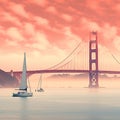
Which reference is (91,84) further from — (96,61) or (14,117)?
(14,117)

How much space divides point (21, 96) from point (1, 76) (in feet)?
310

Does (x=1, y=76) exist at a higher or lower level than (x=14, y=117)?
higher

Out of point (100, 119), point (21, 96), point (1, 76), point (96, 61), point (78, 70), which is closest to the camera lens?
point (100, 119)

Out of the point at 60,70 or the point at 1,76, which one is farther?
the point at 1,76

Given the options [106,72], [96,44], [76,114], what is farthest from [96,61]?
[76,114]

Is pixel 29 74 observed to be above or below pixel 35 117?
above

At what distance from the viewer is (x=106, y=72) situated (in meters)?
131

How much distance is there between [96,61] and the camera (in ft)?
504

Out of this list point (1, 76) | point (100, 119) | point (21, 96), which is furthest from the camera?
point (1, 76)

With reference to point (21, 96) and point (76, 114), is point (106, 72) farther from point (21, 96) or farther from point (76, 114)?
point (76, 114)

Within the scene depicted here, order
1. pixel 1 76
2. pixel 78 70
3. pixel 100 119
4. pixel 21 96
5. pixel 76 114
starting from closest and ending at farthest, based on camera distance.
A: 1. pixel 100 119
2. pixel 76 114
3. pixel 21 96
4. pixel 78 70
5. pixel 1 76

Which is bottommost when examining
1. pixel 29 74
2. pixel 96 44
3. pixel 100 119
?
pixel 100 119

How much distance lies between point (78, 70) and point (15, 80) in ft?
225

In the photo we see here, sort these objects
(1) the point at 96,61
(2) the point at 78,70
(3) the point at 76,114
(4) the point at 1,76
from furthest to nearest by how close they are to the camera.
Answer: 1. (4) the point at 1,76
2. (1) the point at 96,61
3. (2) the point at 78,70
4. (3) the point at 76,114
